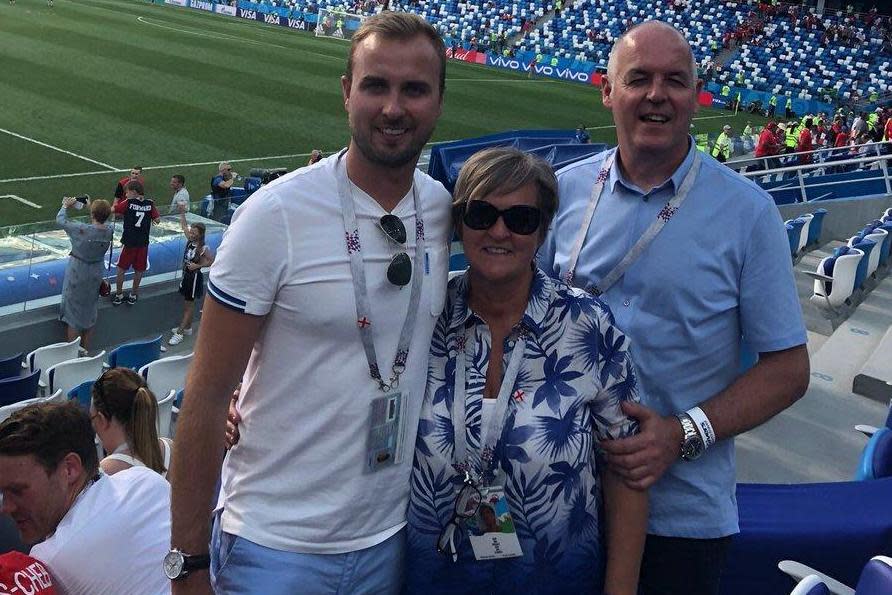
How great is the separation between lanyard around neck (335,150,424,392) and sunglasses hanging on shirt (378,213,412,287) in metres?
0.03

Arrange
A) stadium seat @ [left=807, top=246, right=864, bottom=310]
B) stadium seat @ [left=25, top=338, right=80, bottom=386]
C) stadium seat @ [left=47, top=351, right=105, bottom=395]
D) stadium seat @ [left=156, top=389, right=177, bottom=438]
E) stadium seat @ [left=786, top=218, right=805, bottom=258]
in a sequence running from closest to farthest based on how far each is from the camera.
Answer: stadium seat @ [left=156, top=389, right=177, bottom=438] → stadium seat @ [left=47, top=351, right=105, bottom=395] → stadium seat @ [left=25, top=338, right=80, bottom=386] → stadium seat @ [left=807, top=246, right=864, bottom=310] → stadium seat @ [left=786, top=218, right=805, bottom=258]

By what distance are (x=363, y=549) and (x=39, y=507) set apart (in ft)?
4.61

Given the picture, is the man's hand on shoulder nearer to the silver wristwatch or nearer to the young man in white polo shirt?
the silver wristwatch

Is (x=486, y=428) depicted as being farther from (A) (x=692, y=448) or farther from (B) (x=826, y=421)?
(B) (x=826, y=421)

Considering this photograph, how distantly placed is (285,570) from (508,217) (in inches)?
33.3

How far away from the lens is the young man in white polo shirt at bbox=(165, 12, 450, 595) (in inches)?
69.8

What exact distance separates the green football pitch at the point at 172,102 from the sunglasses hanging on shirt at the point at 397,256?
12.1 meters

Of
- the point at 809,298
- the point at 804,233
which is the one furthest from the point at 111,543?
the point at 804,233

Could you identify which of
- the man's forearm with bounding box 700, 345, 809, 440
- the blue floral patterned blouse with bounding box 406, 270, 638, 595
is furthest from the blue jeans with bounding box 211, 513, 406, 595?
the man's forearm with bounding box 700, 345, 809, 440

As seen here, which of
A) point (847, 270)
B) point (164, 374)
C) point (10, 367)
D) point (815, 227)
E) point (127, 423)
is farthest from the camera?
point (815, 227)

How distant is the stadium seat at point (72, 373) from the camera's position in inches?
264

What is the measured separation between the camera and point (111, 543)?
8.71ft

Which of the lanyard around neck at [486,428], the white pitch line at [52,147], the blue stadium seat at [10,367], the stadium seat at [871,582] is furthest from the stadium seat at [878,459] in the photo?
the white pitch line at [52,147]

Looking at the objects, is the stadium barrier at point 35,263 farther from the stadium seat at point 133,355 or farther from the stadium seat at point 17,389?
the stadium seat at point 17,389
